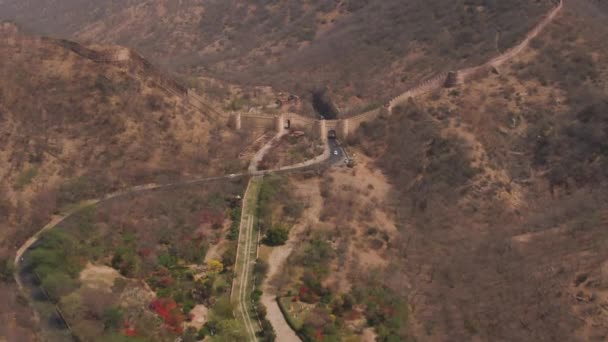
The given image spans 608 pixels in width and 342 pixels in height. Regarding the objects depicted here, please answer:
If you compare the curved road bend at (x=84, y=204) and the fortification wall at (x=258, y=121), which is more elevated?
the curved road bend at (x=84, y=204)

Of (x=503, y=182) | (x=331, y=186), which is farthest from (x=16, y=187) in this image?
(x=503, y=182)

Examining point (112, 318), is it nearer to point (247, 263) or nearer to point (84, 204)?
point (247, 263)

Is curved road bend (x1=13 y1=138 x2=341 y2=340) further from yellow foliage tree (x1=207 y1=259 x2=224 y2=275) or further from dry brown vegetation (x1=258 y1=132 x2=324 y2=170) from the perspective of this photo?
yellow foliage tree (x1=207 y1=259 x2=224 y2=275)

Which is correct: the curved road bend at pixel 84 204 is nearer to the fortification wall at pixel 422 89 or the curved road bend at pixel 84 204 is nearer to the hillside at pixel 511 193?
the hillside at pixel 511 193

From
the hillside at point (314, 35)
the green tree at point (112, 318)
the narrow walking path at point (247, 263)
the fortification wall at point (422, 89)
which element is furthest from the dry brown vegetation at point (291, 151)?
the green tree at point (112, 318)

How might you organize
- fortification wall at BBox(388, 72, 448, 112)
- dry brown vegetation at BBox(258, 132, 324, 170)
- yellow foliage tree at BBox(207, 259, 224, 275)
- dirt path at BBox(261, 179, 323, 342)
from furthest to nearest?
fortification wall at BBox(388, 72, 448, 112) → dry brown vegetation at BBox(258, 132, 324, 170) → yellow foliage tree at BBox(207, 259, 224, 275) → dirt path at BBox(261, 179, 323, 342)

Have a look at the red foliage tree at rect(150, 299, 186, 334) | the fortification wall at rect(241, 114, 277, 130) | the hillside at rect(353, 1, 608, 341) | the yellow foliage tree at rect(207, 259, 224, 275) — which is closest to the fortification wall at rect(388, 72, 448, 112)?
the hillside at rect(353, 1, 608, 341)

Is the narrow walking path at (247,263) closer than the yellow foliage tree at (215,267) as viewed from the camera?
Yes
